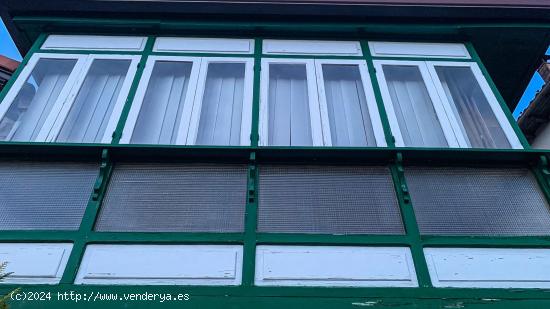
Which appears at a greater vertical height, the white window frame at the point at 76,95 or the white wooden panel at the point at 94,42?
the white wooden panel at the point at 94,42

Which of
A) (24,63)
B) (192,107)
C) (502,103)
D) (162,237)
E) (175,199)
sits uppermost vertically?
(24,63)

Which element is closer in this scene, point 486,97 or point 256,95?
point 256,95

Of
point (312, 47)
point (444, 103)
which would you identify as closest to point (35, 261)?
point (312, 47)

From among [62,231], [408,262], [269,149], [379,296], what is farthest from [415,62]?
[62,231]

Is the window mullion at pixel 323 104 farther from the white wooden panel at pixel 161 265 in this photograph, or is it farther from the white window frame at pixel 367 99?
the white wooden panel at pixel 161 265

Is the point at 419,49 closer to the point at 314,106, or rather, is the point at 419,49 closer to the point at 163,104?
the point at 314,106

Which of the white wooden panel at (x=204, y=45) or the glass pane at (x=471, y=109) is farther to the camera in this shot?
the white wooden panel at (x=204, y=45)

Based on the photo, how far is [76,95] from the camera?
235 inches

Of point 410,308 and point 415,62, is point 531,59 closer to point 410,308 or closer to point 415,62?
point 415,62

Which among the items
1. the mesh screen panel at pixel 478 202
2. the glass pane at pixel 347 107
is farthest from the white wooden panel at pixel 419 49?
the mesh screen panel at pixel 478 202

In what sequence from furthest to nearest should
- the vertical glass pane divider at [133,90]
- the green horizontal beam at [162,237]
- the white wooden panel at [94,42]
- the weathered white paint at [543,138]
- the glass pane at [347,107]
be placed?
the weathered white paint at [543,138], the white wooden panel at [94,42], the glass pane at [347,107], the vertical glass pane divider at [133,90], the green horizontal beam at [162,237]

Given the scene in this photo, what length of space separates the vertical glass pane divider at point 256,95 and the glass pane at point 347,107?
866mm

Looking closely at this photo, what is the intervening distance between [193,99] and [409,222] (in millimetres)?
2922

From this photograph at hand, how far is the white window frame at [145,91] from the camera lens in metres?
5.41
